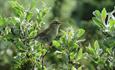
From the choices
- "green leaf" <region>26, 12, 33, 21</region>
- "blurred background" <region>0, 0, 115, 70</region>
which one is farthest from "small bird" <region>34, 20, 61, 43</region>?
"green leaf" <region>26, 12, 33, 21</region>

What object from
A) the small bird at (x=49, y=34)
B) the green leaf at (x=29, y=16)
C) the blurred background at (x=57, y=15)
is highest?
the blurred background at (x=57, y=15)

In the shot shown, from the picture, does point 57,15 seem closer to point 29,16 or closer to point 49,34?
point 49,34

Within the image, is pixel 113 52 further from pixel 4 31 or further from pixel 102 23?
pixel 4 31

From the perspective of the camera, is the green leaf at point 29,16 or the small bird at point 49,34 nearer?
the green leaf at point 29,16

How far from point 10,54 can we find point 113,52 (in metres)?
5.19

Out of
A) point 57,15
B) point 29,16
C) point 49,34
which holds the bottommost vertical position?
point 29,16

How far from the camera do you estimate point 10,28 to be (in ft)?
12.3

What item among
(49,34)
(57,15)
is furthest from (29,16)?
(57,15)

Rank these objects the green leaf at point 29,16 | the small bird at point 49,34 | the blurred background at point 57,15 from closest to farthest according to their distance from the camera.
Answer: the green leaf at point 29,16
the small bird at point 49,34
the blurred background at point 57,15

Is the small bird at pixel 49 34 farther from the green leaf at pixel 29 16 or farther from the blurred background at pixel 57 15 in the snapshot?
the green leaf at pixel 29 16

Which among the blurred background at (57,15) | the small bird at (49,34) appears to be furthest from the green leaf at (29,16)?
the small bird at (49,34)

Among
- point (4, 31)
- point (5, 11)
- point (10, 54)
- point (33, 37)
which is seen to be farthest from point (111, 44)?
point (5, 11)

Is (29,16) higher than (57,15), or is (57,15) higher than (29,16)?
(57,15)

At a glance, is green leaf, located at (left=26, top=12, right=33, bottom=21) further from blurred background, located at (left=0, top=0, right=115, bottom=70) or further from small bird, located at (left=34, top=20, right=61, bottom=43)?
small bird, located at (left=34, top=20, right=61, bottom=43)
